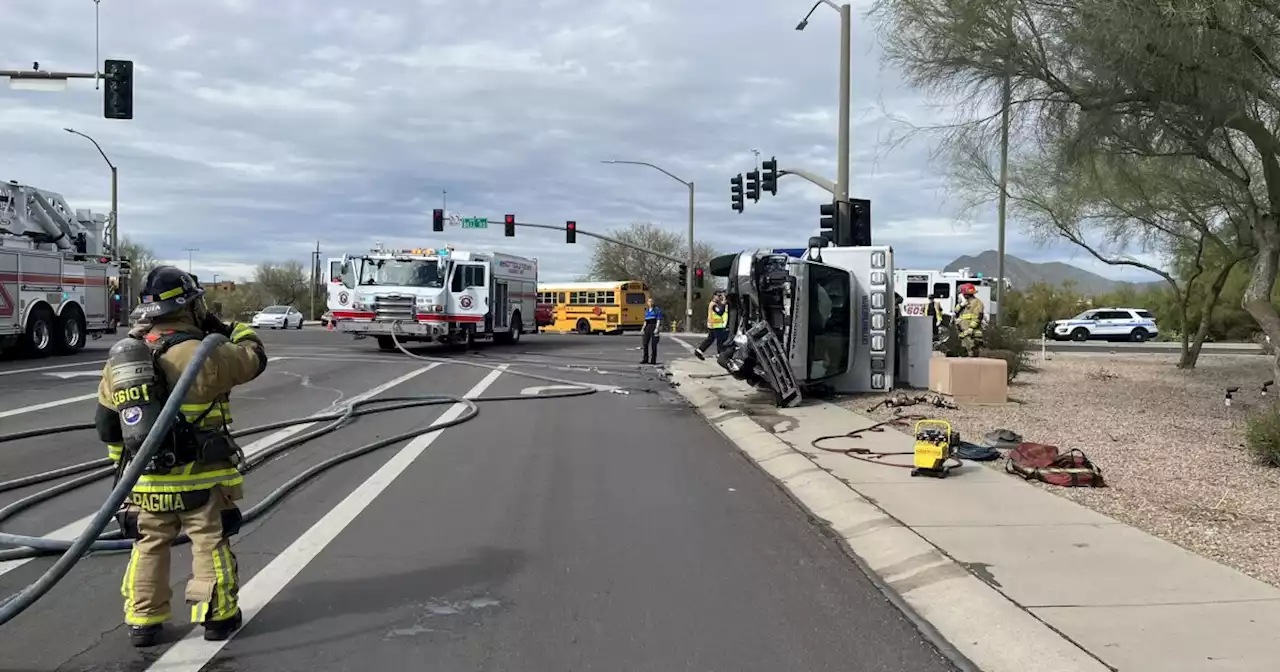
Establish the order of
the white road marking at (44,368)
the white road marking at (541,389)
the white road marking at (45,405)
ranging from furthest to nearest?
the white road marking at (44,368)
the white road marking at (541,389)
the white road marking at (45,405)

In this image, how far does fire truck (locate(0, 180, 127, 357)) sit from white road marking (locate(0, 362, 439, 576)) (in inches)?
Result: 329

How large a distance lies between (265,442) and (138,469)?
6.78 m

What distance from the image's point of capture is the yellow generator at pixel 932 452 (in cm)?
880

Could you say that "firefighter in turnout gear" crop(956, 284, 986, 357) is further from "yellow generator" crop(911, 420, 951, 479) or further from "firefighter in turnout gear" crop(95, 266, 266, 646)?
"firefighter in turnout gear" crop(95, 266, 266, 646)

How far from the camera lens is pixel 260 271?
10550cm

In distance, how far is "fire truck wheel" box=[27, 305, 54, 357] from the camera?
2156 centimetres

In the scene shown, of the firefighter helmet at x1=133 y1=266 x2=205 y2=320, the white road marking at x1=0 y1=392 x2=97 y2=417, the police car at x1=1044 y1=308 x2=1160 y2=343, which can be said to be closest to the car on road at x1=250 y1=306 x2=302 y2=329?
the white road marking at x1=0 y1=392 x2=97 y2=417

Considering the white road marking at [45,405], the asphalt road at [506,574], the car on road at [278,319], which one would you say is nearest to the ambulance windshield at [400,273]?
the white road marking at [45,405]

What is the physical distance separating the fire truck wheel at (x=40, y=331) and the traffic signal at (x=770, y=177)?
1719 cm

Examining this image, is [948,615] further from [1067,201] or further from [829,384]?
[1067,201]

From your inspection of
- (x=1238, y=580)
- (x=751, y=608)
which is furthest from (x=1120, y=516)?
(x=751, y=608)

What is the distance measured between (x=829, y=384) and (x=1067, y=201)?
8.38 m

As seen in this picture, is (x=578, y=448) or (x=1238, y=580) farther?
(x=578, y=448)

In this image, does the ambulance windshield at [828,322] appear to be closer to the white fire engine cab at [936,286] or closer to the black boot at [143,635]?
the black boot at [143,635]
